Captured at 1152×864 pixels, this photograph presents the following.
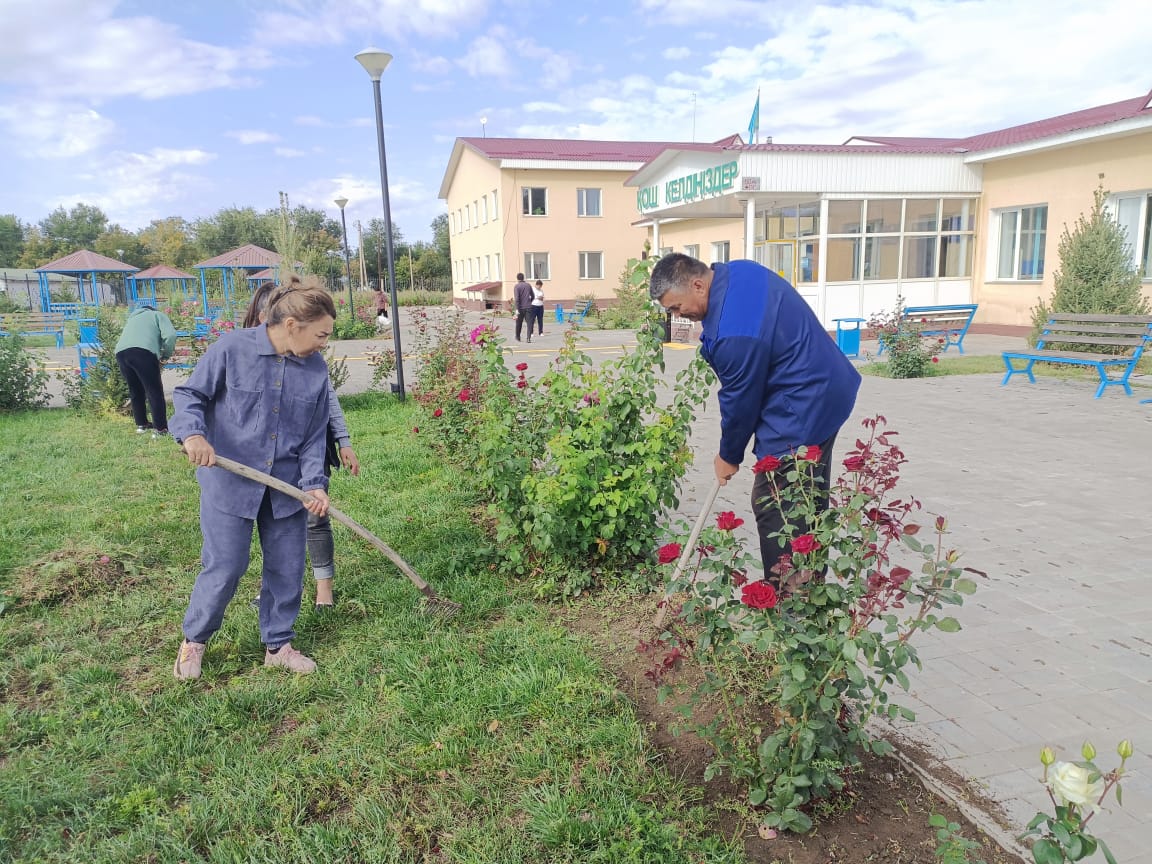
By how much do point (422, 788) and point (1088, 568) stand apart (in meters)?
3.87

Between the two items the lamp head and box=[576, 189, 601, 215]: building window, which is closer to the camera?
the lamp head

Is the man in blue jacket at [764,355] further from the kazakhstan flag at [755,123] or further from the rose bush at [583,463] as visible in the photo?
the kazakhstan flag at [755,123]

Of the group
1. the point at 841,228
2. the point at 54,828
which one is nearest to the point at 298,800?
the point at 54,828

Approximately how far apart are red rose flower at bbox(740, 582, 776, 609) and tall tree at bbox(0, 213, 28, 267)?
83.4 m

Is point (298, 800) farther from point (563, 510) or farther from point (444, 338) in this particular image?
point (444, 338)

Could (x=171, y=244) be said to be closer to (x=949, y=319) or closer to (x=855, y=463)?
(x=949, y=319)

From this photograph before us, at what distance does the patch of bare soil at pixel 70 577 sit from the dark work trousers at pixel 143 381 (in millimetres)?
4197

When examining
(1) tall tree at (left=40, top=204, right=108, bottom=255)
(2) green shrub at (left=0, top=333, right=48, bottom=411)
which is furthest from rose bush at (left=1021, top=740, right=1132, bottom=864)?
(1) tall tree at (left=40, top=204, right=108, bottom=255)

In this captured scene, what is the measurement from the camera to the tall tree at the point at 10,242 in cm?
6819

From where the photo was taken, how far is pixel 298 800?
2588 mm

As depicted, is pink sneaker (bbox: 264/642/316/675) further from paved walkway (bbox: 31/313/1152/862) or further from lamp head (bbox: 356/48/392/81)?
lamp head (bbox: 356/48/392/81)

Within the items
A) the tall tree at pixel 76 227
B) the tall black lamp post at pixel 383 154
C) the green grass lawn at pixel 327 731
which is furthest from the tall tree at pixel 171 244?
the green grass lawn at pixel 327 731

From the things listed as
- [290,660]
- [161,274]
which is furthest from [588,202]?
[290,660]

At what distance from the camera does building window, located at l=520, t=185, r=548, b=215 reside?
32312mm
